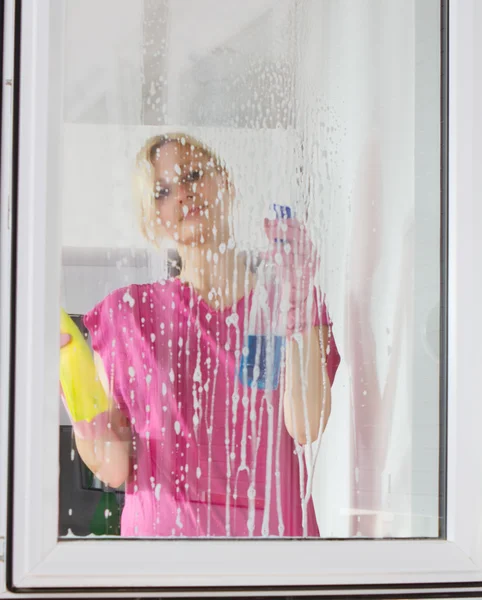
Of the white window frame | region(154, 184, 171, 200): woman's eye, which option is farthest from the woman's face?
the white window frame

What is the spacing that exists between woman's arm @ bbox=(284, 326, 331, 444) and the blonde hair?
19 cm

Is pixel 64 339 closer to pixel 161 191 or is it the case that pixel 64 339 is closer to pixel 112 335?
pixel 112 335

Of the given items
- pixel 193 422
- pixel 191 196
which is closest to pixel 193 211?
pixel 191 196

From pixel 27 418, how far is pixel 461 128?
532 mm

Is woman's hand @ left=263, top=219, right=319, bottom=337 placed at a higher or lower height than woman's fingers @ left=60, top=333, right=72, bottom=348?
higher

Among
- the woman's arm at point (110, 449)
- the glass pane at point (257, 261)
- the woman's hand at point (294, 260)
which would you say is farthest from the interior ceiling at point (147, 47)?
the woman's arm at point (110, 449)

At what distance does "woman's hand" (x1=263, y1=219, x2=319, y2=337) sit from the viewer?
1.90 ft

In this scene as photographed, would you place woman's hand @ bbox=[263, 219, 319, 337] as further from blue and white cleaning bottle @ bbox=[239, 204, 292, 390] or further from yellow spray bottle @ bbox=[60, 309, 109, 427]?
yellow spray bottle @ bbox=[60, 309, 109, 427]

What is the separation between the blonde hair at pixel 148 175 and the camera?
1.85 feet

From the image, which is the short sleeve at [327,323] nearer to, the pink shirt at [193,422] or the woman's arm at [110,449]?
the pink shirt at [193,422]

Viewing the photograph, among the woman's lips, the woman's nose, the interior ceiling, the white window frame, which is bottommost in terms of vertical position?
the white window frame

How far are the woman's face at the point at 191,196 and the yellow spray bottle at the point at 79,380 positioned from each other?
0.46ft

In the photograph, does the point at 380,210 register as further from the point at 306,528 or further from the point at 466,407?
the point at 306,528

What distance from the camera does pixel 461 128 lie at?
0.58 meters
